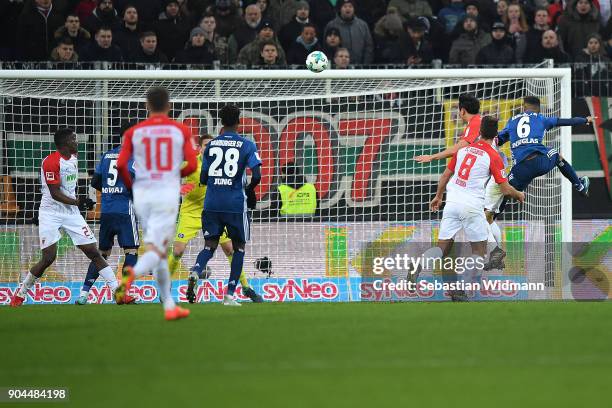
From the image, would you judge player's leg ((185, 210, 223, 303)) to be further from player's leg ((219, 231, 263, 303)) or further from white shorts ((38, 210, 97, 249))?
white shorts ((38, 210, 97, 249))

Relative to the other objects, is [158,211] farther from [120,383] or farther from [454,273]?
[454,273]

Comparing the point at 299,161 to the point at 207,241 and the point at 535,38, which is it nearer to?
the point at 207,241

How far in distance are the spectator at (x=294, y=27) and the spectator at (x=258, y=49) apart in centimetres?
55

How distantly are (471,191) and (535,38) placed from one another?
5710 mm

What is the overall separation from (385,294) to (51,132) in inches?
207

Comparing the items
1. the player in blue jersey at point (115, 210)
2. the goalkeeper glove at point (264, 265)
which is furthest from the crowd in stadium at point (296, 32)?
the player in blue jersey at point (115, 210)

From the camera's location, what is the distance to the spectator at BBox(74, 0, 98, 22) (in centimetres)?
1805

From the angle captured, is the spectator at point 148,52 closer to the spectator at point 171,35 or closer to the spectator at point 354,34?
the spectator at point 171,35

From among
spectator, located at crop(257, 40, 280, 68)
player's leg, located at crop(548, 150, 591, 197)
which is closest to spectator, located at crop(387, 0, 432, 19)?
spectator, located at crop(257, 40, 280, 68)

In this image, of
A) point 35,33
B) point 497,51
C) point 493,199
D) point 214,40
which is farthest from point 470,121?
point 35,33

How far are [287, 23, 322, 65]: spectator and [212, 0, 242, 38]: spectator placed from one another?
117 centimetres

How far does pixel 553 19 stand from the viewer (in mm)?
19359

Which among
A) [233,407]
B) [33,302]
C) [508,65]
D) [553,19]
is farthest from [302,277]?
[233,407]

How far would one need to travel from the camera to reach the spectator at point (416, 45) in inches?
686
